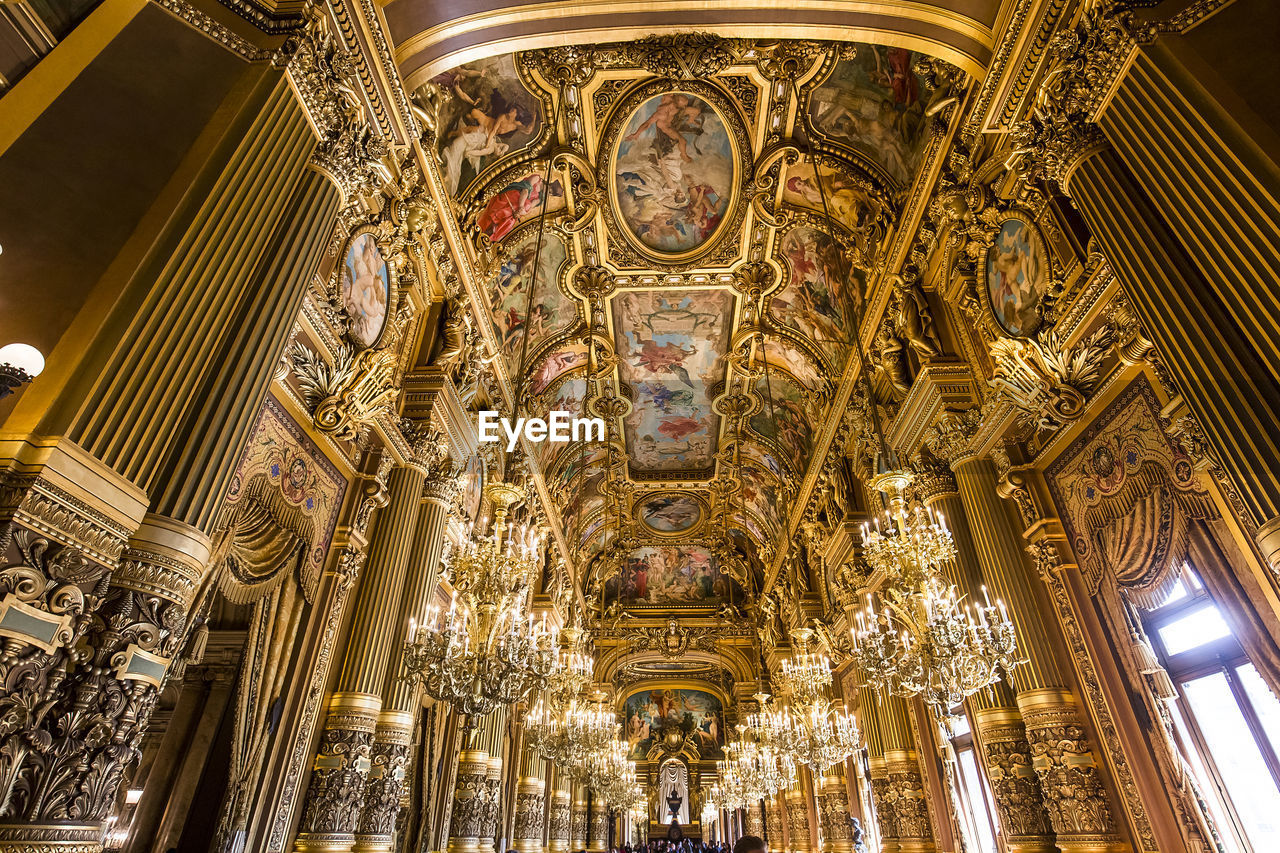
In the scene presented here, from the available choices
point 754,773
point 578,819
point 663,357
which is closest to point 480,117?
point 663,357

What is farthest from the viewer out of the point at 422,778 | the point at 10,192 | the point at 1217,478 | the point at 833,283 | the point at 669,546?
the point at 669,546

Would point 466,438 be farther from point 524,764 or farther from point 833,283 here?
point 524,764

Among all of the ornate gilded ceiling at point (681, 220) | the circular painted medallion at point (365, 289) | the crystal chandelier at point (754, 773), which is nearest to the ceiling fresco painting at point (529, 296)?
the ornate gilded ceiling at point (681, 220)

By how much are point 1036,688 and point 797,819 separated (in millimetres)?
15232

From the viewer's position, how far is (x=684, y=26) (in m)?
7.73

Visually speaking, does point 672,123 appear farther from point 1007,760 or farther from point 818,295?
point 1007,760

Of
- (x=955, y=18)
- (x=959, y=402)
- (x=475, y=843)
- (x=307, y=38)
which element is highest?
(x=955, y=18)

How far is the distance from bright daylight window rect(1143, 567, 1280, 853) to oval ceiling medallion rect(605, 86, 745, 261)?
8597 millimetres

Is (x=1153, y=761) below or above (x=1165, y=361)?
below

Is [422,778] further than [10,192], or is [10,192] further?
[422,778]

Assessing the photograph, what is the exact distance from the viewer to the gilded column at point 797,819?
1833 cm

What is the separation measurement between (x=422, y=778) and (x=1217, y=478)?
10079mm

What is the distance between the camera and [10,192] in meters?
3.46

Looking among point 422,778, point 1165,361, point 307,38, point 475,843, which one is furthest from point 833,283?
point 475,843
